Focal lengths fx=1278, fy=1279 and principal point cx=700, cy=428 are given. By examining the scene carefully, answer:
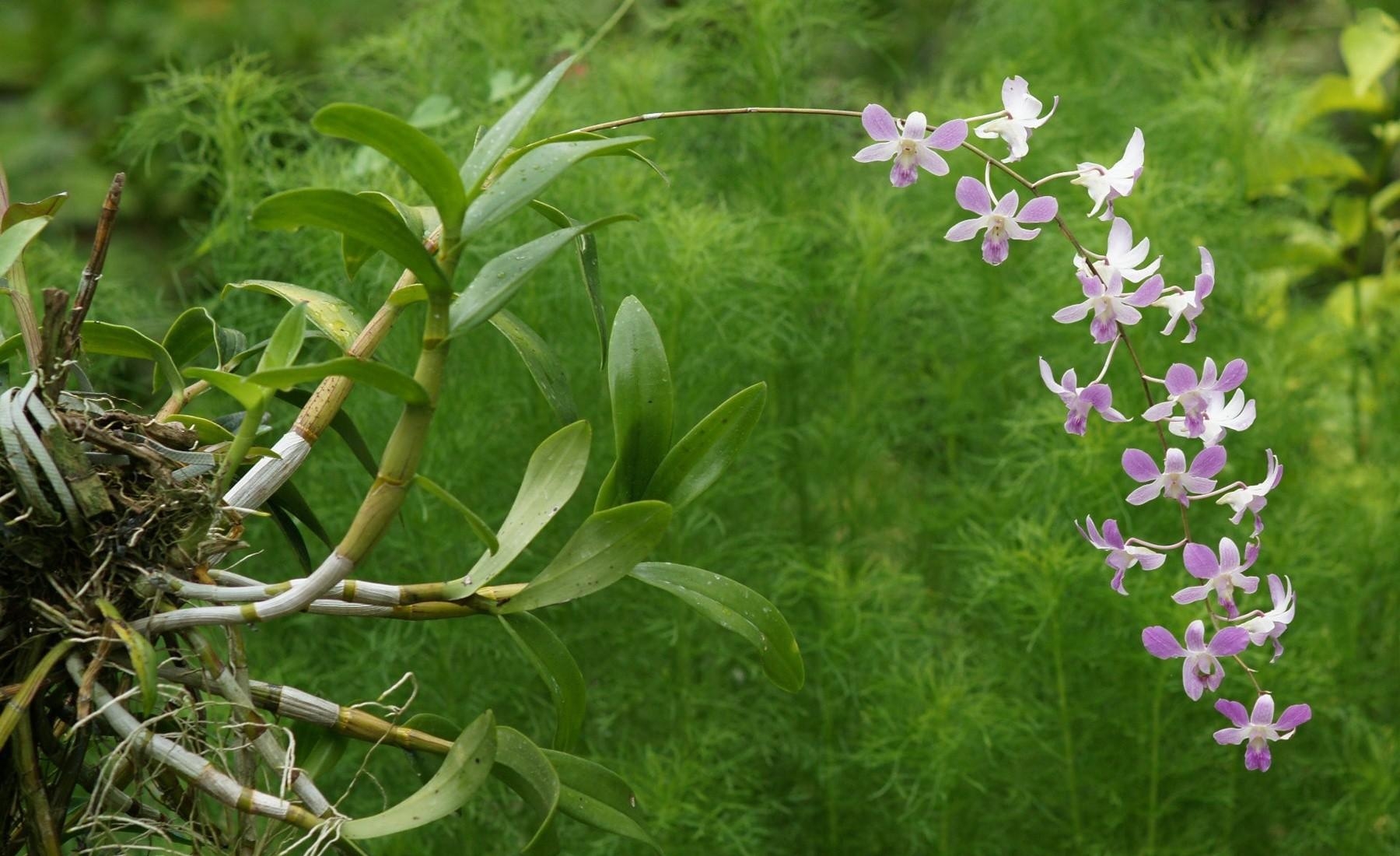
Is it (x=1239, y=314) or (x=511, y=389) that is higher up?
(x=1239, y=314)

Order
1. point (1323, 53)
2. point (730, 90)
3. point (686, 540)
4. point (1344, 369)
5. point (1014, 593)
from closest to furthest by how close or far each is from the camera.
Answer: point (1014, 593)
point (686, 540)
point (730, 90)
point (1344, 369)
point (1323, 53)

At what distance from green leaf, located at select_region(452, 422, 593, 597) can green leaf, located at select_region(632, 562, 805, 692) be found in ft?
0.15

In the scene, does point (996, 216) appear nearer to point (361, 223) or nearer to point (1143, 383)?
point (1143, 383)

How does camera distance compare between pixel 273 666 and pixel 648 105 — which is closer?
pixel 273 666

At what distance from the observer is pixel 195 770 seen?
1.58ft

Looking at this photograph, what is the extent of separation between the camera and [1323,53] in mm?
2816

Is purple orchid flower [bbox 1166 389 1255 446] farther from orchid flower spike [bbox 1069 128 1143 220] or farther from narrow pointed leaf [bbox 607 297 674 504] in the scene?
narrow pointed leaf [bbox 607 297 674 504]

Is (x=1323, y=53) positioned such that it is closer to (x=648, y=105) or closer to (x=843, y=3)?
(x=843, y=3)

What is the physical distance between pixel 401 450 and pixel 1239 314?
40.8 inches

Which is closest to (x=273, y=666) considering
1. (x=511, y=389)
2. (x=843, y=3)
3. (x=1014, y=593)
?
(x=511, y=389)

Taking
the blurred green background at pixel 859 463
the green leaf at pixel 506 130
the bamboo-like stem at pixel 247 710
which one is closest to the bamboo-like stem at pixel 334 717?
the bamboo-like stem at pixel 247 710

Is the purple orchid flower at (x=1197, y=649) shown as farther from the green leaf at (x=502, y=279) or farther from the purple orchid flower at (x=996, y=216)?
the green leaf at (x=502, y=279)

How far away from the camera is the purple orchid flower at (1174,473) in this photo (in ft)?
1.87

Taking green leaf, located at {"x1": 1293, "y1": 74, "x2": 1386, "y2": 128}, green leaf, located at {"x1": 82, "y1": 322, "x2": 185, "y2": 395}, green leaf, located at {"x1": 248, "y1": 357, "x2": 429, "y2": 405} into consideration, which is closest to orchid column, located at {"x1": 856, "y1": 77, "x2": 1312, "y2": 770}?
green leaf, located at {"x1": 248, "y1": 357, "x2": 429, "y2": 405}
